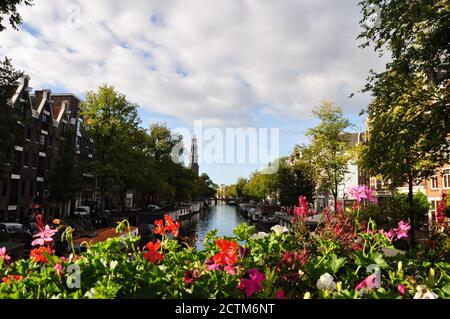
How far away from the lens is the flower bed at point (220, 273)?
267cm

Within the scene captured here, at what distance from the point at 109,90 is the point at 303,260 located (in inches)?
1633

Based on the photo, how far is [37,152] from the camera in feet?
148

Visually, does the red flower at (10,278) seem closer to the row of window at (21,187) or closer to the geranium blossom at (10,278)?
the geranium blossom at (10,278)

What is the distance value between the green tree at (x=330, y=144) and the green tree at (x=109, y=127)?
20785mm

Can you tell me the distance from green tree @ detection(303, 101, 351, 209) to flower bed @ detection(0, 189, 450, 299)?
36855 millimetres

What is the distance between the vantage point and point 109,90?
41.6 meters

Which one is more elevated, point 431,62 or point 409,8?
point 409,8

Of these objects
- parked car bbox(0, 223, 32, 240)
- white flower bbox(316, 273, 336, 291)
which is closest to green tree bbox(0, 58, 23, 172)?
parked car bbox(0, 223, 32, 240)

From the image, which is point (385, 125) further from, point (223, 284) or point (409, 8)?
point (223, 284)

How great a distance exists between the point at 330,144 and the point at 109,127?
80.6 ft

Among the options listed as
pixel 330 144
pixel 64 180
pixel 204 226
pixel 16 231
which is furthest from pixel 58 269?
pixel 204 226
